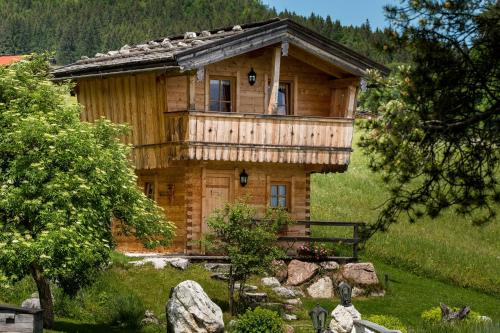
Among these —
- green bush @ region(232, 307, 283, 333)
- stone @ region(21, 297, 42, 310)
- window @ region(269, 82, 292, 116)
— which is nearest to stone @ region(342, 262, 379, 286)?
window @ region(269, 82, 292, 116)

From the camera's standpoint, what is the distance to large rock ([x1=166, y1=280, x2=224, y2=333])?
26.9 metres

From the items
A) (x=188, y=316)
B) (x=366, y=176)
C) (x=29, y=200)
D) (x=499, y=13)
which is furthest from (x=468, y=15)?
(x=366, y=176)

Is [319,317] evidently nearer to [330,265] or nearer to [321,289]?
[321,289]

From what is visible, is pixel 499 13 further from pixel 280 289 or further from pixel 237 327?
pixel 280 289

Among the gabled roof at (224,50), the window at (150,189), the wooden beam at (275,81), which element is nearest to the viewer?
the gabled roof at (224,50)

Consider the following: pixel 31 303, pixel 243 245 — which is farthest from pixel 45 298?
pixel 243 245

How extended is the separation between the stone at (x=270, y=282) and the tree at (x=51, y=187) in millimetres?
6568

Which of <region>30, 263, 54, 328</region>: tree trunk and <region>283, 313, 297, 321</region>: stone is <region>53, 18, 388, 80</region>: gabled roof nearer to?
<region>283, 313, 297, 321</region>: stone

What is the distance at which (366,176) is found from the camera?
55.9 m

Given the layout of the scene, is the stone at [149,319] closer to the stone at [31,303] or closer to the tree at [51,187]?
the tree at [51,187]

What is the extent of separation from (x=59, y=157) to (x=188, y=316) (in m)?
5.37

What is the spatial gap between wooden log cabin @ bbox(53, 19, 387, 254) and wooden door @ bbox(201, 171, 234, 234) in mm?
34

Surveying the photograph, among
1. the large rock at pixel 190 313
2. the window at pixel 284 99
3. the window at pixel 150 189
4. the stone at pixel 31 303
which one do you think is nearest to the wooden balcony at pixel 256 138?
the window at pixel 284 99

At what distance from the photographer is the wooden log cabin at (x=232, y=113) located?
34.3m
